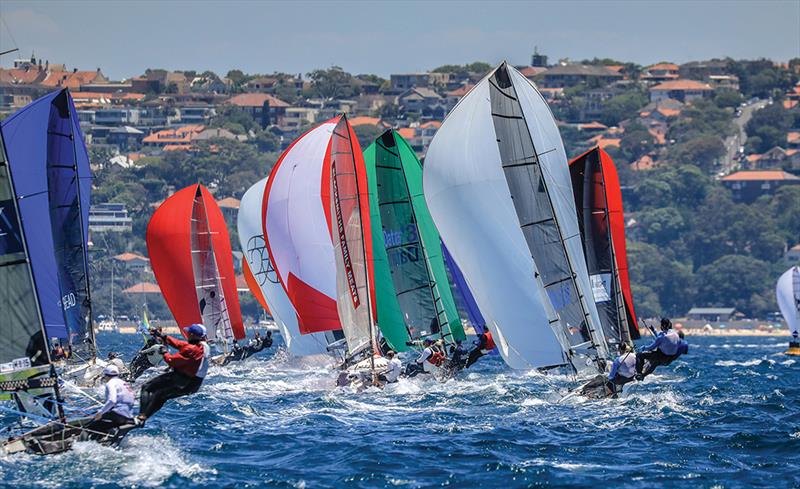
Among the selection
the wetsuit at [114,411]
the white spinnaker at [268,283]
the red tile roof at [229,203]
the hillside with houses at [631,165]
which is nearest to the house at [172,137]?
the hillside with houses at [631,165]

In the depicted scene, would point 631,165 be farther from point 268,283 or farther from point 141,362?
point 141,362

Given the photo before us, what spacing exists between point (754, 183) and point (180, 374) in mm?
137103

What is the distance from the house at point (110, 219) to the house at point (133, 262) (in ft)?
19.4

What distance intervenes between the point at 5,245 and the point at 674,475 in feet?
25.5

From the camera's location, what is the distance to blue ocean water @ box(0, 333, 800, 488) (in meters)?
16.8

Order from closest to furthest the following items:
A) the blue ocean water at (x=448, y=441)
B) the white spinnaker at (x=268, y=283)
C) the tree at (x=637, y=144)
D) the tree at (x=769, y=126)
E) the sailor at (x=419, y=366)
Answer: the blue ocean water at (x=448, y=441) → the sailor at (x=419, y=366) → the white spinnaker at (x=268, y=283) → the tree at (x=637, y=144) → the tree at (x=769, y=126)

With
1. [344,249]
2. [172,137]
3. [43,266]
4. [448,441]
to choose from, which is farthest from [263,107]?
[448,441]

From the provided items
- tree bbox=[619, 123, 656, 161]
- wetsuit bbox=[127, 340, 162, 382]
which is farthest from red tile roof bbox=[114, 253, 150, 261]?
wetsuit bbox=[127, 340, 162, 382]

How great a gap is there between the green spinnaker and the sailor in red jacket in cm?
1312

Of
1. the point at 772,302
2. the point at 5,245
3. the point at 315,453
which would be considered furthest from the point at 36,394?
the point at 772,302

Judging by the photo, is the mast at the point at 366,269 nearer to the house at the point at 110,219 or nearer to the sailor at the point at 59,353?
the sailor at the point at 59,353

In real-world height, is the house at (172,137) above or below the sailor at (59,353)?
above

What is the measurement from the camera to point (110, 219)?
449 feet

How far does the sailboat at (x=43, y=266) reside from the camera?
16938 millimetres
